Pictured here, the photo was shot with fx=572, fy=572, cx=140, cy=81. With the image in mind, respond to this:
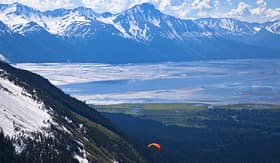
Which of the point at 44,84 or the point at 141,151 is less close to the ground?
the point at 44,84

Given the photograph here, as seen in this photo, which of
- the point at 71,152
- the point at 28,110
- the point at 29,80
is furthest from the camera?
the point at 29,80

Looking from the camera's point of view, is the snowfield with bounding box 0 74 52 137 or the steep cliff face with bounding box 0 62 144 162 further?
the snowfield with bounding box 0 74 52 137

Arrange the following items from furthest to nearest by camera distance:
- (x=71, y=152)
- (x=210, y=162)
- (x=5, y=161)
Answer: (x=210, y=162), (x=71, y=152), (x=5, y=161)

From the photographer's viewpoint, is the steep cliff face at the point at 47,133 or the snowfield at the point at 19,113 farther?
the snowfield at the point at 19,113

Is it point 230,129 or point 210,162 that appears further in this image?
point 230,129

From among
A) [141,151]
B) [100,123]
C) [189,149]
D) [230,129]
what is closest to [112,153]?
[141,151]

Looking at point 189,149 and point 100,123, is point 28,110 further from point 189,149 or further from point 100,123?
point 189,149

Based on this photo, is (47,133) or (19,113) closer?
(47,133)

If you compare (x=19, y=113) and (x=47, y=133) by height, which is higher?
(x=19, y=113)
